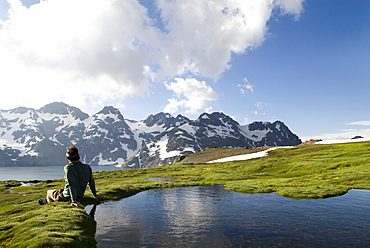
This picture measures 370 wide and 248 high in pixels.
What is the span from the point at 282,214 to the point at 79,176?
60.6 feet

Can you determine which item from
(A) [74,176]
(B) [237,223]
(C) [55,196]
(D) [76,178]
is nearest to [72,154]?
(A) [74,176]

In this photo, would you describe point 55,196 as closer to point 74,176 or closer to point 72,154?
point 74,176

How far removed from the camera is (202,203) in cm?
2667

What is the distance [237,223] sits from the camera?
723 inches

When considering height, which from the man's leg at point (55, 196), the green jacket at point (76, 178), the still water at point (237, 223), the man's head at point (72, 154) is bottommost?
the still water at point (237, 223)

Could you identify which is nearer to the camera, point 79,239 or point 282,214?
point 79,239

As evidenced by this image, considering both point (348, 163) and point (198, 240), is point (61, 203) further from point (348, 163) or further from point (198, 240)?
point (348, 163)

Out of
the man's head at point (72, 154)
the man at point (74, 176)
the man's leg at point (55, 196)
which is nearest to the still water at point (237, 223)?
the man at point (74, 176)

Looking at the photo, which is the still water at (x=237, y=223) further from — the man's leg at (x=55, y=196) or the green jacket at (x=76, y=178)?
the man's leg at (x=55, y=196)

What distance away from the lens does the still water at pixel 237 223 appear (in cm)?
1450

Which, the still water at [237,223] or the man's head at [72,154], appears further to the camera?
the man's head at [72,154]

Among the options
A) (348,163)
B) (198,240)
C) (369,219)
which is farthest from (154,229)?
(348,163)

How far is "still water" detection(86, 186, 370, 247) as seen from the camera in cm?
1450

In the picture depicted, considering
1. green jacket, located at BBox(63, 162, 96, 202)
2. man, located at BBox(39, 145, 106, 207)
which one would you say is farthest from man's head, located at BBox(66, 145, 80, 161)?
green jacket, located at BBox(63, 162, 96, 202)
